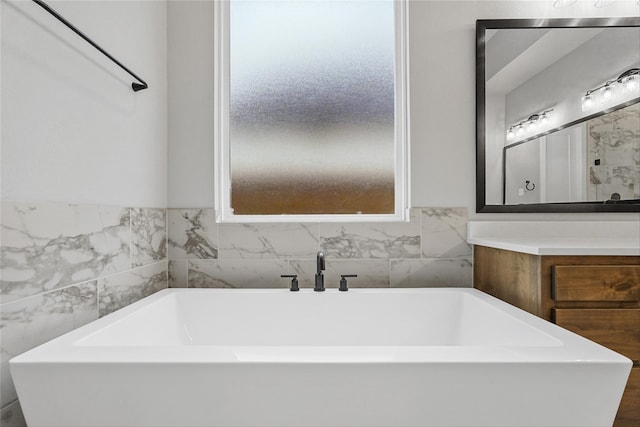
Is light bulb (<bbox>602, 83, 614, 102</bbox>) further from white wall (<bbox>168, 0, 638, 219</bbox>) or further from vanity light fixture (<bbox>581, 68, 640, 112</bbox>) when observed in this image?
white wall (<bbox>168, 0, 638, 219</bbox>)

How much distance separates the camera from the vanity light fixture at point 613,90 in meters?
1.87

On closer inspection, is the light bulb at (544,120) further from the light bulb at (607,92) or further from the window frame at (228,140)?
the window frame at (228,140)

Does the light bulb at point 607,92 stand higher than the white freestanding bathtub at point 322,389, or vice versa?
the light bulb at point 607,92

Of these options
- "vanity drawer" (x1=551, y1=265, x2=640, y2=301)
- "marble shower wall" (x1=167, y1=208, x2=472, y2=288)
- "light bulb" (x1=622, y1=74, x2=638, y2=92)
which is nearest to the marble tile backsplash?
"marble shower wall" (x1=167, y1=208, x2=472, y2=288)

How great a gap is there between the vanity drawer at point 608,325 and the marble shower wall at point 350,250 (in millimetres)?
587

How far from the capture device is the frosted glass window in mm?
2020

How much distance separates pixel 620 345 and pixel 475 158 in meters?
0.96

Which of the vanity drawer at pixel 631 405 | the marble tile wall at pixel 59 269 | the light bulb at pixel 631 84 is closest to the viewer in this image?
the marble tile wall at pixel 59 269

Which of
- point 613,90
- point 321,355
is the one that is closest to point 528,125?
point 613,90

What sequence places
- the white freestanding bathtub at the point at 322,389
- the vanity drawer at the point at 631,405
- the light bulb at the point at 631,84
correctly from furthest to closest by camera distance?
1. the light bulb at the point at 631,84
2. the vanity drawer at the point at 631,405
3. the white freestanding bathtub at the point at 322,389

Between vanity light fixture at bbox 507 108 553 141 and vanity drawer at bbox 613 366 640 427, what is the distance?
3.56ft

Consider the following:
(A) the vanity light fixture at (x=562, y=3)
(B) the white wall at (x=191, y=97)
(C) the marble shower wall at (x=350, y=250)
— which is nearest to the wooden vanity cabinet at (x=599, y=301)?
(C) the marble shower wall at (x=350, y=250)

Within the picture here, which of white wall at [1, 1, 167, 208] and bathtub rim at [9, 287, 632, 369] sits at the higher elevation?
white wall at [1, 1, 167, 208]

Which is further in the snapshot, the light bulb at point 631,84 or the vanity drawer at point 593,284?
the light bulb at point 631,84
